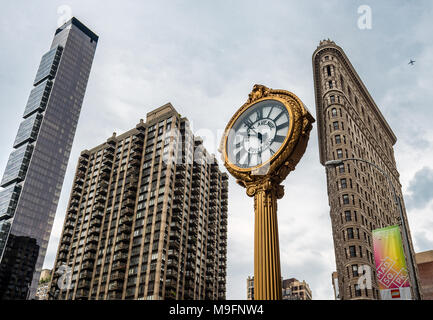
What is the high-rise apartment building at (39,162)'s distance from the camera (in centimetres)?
12131

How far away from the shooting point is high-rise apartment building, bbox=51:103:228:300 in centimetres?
7494

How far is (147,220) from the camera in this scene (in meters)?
79.4

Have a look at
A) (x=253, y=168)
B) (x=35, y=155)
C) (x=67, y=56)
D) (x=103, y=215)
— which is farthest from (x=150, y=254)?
(x=67, y=56)

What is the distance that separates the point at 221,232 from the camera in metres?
103

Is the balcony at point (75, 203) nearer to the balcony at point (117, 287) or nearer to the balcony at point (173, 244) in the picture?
the balcony at point (117, 287)

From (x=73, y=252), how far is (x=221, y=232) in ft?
124

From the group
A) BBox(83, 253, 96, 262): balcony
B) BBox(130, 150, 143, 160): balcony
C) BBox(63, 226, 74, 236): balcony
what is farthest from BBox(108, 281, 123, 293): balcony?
BBox(130, 150, 143, 160): balcony

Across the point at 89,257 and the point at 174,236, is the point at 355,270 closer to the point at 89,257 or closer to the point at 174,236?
the point at 174,236

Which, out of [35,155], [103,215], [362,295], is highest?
[35,155]

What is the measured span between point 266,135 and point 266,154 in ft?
1.89

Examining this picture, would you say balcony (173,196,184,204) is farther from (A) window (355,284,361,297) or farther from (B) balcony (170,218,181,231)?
(A) window (355,284,361,297)

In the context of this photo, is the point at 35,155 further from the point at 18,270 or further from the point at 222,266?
Answer: the point at 222,266

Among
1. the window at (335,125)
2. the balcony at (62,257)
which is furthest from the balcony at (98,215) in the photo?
the window at (335,125)

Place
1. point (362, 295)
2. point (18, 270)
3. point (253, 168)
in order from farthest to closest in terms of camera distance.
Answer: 1. point (18, 270)
2. point (362, 295)
3. point (253, 168)
